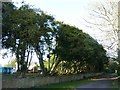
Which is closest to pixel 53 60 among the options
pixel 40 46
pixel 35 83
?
pixel 40 46

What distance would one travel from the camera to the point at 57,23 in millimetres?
39625

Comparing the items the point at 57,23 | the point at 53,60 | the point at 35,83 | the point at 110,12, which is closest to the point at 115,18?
the point at 110,12

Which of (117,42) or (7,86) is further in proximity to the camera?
(7,86)

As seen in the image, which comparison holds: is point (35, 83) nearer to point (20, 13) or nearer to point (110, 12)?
point (20, 13)

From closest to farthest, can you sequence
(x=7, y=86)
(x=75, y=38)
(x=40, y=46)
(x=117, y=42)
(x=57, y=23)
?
(x=117, y=42), (x=7, y=86), (x=40, y=46), (x=57, y=23), (x=75, y=38)

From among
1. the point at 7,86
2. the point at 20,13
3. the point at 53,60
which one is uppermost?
the point at 20,13

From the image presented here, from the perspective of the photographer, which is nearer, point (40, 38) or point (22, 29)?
point (22, 29)

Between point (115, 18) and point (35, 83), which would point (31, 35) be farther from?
point (115, 18)

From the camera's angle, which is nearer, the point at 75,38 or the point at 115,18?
the point at 115,18

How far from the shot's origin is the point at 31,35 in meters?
28.1

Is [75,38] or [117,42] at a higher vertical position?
[75,38]

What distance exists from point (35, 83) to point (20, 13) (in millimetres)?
8185

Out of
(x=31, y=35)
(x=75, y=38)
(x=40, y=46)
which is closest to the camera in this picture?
(x=31, y=35)

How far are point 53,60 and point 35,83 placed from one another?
46.1 ft
